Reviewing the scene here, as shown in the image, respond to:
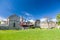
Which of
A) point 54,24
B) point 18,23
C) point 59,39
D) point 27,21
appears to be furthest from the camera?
point 54,24

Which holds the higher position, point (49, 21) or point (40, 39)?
point (49, 21)

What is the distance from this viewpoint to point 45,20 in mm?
17219

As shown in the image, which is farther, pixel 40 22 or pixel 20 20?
pixel 40 22

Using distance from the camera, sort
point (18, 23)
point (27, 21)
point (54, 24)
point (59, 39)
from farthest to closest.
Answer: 1. point (54, 24)
2. point (27, 21)
3. point (18, 23)
4. point (59, 39)

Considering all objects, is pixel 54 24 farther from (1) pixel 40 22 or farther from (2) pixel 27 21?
(2) pixel 27 21

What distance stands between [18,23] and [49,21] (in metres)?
4.31

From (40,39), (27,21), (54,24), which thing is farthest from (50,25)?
(40,39)

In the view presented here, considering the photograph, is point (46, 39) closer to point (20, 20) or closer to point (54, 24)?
point (20, 20)

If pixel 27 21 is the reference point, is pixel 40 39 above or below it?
below

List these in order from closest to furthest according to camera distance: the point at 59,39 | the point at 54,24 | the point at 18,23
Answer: the point at 59,39 → the point at 18,23 → the point at 54,24

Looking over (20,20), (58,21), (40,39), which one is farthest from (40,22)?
(40,39)

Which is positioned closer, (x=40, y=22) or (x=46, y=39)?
(x=46, y=39)

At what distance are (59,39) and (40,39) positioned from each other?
1.96ft

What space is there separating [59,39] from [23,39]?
1135 millimetres
